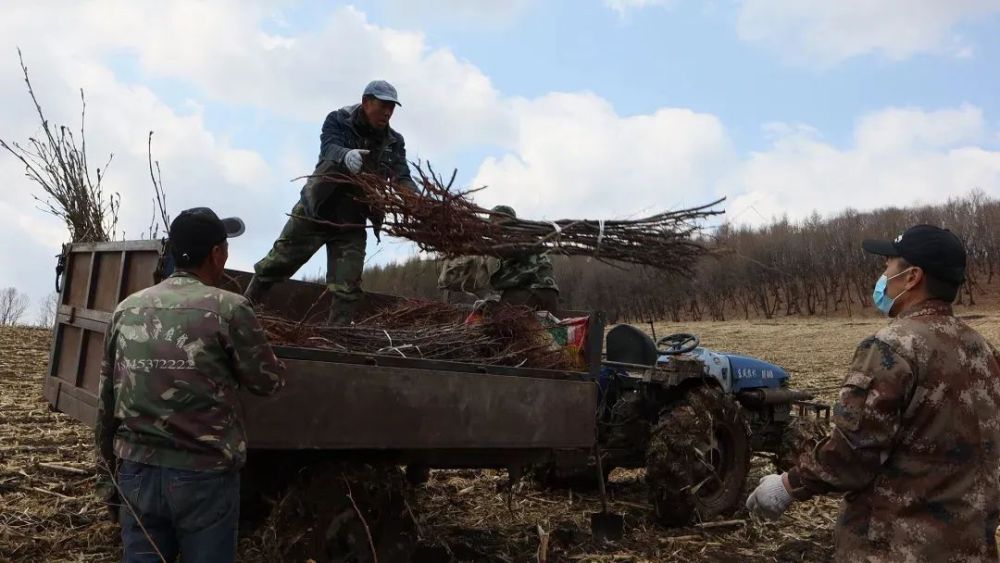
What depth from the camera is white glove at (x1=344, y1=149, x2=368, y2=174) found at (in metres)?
4.79

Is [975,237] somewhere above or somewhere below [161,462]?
above

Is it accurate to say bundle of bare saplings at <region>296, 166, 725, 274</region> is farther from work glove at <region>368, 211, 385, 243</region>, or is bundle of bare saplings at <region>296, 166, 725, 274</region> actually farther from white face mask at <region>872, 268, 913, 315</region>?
white face mask at <region>872, 268, 913, 315</region>

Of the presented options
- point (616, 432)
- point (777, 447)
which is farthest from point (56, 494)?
point (777, 447)

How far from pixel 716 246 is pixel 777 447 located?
2.58 metres

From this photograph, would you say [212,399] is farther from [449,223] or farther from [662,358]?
[662,358]

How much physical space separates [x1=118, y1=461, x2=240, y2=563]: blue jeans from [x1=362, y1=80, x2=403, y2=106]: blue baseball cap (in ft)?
9.50

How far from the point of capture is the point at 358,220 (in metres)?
5.38

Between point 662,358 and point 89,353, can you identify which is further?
point 662,358

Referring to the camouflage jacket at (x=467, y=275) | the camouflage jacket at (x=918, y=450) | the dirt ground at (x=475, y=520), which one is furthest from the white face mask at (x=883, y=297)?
the camouflage jacket at (x=467, y=275)

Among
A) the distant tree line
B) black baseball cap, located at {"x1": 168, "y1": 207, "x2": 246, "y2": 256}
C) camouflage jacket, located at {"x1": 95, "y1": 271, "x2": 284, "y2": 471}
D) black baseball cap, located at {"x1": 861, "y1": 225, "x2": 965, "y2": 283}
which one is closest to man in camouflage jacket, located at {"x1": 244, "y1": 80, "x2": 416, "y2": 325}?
black baseball cap, located at {"x1": 168, "y1": 207, "x2": 246, "y2": 256}

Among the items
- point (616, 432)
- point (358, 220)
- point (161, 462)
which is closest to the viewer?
point (161, 462)

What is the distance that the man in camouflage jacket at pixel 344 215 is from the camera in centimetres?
525

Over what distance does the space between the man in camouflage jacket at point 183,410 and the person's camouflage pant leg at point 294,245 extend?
2247mm

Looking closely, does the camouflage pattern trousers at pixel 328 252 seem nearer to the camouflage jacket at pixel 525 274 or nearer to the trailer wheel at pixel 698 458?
the camouflage jacket at pixel 525 274
